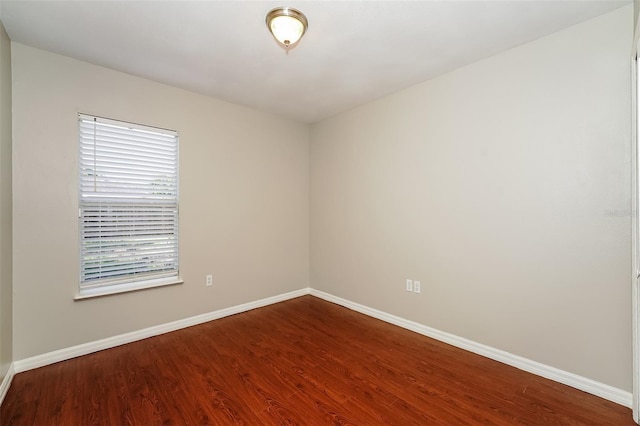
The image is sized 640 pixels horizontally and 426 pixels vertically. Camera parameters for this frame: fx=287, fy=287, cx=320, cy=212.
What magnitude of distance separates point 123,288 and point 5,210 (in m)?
1.09

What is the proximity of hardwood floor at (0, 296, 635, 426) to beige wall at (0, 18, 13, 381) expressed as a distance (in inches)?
14.1

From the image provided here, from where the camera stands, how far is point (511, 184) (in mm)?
2410

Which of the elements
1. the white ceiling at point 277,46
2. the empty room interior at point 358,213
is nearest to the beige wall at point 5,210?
the empty room interior at point 358,213

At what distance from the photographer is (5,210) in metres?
2.12

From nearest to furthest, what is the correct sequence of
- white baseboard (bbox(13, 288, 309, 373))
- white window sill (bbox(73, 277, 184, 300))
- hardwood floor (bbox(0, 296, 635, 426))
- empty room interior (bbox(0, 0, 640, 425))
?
hardwood floor (bbox(0, 296, 635, 426))
empty room interior (bbox(0, 0, 640, 425))
white baseboard (bbox(13, 288, 309, 373))
white window sill (bbox(73, 277, 184, 300))

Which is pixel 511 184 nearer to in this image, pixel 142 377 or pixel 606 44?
pixel 606 44

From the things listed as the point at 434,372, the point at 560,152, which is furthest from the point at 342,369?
the point at 560,152

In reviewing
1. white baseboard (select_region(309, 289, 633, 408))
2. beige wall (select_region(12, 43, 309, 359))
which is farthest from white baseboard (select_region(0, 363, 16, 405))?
white baseboard (select_region(309, 289, 633, 408))

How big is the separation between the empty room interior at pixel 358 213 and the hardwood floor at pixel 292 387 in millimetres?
20

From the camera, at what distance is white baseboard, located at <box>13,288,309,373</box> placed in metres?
2.35

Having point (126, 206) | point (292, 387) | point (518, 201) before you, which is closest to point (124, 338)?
point (126, 206)

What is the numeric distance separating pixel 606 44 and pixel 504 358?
2470 mm

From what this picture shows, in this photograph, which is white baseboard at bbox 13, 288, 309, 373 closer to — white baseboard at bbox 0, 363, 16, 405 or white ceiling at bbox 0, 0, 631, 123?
white baseboard at bbox 0, 363, 16, 405

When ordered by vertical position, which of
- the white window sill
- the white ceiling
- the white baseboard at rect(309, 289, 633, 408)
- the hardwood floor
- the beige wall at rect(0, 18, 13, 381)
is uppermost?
the white ceiling
